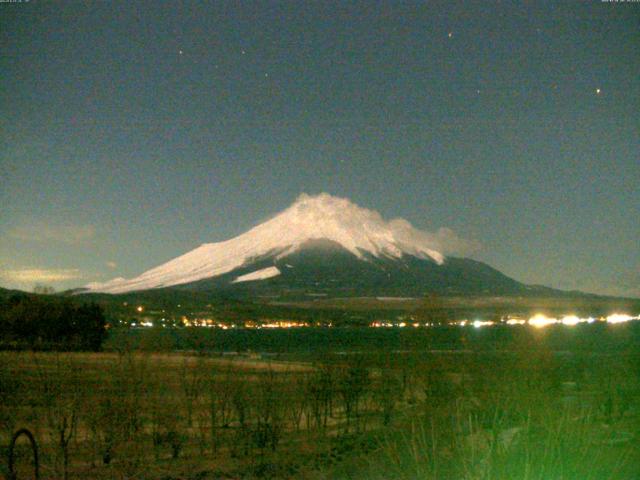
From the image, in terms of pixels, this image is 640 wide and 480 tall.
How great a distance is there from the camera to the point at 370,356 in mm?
22906

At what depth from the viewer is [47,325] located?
4206 centimetres

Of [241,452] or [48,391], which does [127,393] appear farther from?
[241,452]

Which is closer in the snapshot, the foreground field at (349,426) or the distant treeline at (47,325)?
the foreground field at (349,426)

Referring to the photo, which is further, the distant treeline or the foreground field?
the distant treeline

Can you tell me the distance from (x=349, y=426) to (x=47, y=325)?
93.3 feet

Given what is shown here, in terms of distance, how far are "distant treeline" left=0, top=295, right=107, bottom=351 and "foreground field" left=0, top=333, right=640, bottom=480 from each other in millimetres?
19028

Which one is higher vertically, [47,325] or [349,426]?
[47,325]

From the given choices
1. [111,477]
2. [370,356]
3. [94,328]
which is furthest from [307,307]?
[111,477]

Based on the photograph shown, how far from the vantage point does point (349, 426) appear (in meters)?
18.0

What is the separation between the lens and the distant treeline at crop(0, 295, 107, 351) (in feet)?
134

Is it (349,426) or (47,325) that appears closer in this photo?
(349,426)

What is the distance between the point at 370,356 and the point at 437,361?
316 cm

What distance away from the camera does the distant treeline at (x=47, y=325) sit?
40.9 m

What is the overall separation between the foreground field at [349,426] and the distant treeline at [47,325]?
1903cm
